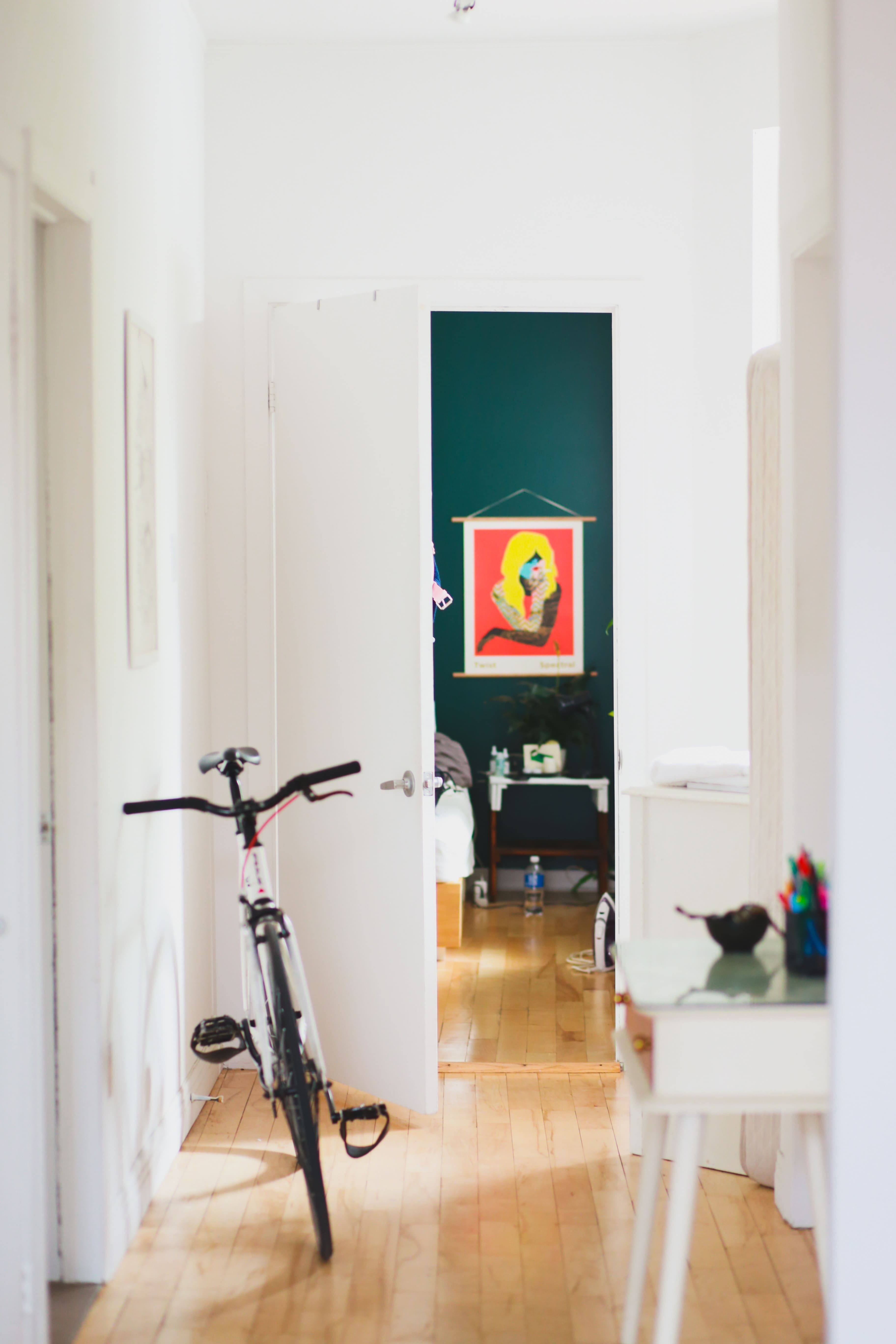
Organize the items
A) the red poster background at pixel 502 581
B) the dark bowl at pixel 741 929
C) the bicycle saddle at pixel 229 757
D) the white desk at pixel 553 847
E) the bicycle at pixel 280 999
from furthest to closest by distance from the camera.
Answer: the red poster background at pixel 502 581, the white desk at pixel 553 847, the bicycle saddle at pixel 229 757, the bicycle at pixel 280 999, the dark bowl at pixel 741 929

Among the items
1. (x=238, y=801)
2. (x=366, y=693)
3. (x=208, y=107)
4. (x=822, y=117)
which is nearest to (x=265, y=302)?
(x=208, y=107)

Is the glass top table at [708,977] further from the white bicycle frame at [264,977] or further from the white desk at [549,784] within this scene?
the white desk at [549,784]

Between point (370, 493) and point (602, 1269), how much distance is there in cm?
196

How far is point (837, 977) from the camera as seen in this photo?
1569 millimetres

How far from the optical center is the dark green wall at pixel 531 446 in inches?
236

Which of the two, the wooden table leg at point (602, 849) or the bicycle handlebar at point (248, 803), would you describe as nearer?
the bicycle handlebar at point (248, 803)

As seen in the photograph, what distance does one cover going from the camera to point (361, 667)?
3.26 meters

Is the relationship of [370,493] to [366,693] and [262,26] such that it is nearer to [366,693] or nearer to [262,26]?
[366,693]

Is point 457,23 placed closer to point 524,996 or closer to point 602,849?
point 524,996

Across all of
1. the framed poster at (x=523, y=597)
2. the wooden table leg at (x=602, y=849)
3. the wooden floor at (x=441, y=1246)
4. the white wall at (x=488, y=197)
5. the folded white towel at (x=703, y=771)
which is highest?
the white wall at (x=488, y=197)

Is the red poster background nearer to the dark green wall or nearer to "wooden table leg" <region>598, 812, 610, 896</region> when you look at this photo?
the dark green wall

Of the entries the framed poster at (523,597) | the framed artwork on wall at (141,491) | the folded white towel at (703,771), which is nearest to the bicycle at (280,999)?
the framed artwork on wall at (141,491)

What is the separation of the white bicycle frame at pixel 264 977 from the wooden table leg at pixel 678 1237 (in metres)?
1.02

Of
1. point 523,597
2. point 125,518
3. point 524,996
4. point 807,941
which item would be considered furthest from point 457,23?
point 523,597
